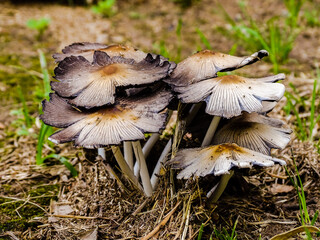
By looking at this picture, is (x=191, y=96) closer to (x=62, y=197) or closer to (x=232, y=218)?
(x=232, y=218)

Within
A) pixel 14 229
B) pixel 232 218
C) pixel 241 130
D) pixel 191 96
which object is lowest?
pixel 14 229

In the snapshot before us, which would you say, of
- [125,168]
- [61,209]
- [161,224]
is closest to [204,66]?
[125,168]

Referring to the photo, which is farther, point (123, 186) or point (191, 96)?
point (123, 186)

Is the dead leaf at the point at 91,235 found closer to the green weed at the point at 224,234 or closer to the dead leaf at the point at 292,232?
the green weed at the point at 224,234

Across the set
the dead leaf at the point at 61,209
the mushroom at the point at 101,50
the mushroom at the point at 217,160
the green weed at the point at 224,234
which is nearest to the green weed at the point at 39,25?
the mushroom at the point at 101,50

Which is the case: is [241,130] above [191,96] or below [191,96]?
below

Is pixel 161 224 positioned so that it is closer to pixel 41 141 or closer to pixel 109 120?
pixel 109 120

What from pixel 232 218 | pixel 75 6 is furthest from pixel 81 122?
pixel 75 6

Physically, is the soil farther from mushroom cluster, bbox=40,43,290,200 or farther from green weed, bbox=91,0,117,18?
green weed, bbox=91,0,117,18
